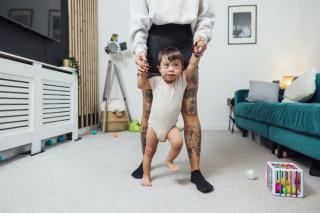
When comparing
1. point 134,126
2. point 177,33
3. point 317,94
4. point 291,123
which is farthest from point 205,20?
point 134,126

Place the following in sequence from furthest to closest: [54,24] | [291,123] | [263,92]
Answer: [263,92] < [54,24] < [291,123]

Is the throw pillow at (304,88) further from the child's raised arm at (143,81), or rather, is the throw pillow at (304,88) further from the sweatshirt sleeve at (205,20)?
the child's raised arm at (143,81)

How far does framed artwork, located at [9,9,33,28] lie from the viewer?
1.87m

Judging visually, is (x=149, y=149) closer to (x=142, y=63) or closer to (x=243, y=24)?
(x=142, y=63)

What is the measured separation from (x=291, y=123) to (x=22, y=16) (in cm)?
228

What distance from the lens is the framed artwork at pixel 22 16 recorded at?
1.87 meters

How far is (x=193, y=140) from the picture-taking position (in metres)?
1.32

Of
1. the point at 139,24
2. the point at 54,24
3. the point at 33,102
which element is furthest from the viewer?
the point at 54,24

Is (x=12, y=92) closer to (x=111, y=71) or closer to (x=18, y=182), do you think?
(x=18, y=182)

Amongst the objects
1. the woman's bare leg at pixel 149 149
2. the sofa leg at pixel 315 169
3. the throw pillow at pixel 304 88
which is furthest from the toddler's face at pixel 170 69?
the throw pillow at pixel 304 88

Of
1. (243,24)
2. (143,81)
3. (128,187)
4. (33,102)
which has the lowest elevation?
(128,187)

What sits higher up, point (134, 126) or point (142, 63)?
point (142, 63)

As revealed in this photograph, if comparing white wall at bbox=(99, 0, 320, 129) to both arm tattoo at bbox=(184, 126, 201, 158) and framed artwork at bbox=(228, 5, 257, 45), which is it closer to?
framed artwork at bbox=(228, 5, 257, 45)

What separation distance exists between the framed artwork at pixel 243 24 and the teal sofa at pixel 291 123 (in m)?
1.63
